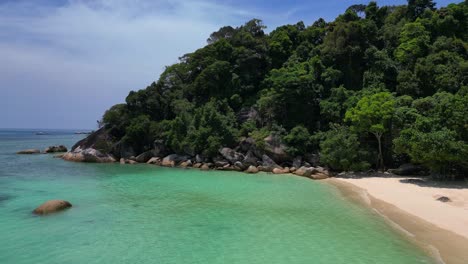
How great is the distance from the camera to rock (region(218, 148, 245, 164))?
107 ft

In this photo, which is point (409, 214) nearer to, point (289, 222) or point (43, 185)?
point (289, 222)

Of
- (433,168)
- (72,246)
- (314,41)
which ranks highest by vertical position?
(314,41)

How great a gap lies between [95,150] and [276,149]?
834 inches

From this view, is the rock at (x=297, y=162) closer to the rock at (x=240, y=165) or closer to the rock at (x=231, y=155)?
the rock at (x=240, y=165)

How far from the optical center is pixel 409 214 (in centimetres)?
1528

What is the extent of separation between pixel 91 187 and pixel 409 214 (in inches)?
743

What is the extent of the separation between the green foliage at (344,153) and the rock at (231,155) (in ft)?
27.3

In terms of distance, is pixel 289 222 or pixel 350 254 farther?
pixel 289 222

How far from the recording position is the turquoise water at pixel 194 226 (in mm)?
10906

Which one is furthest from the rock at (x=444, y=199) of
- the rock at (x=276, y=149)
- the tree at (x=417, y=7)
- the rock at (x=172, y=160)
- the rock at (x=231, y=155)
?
the tree at (x=417, y=7)

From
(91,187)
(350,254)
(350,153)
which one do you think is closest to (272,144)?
(350,153)

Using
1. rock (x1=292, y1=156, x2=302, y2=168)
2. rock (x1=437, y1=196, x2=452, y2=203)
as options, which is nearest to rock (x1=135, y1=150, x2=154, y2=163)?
rock (x1=292, y1=156, x2=302, y2=168)

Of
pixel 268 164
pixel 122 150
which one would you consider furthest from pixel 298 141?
pixel 122 150

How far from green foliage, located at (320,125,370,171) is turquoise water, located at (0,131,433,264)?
13.1ft
